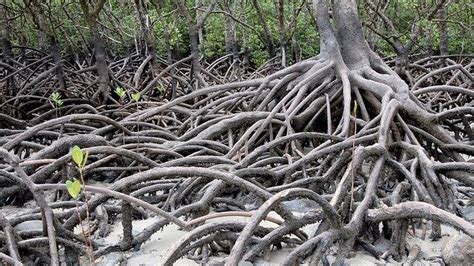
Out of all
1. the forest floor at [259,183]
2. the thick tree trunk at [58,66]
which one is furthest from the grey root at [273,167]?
the thick tree trunk at [58,66]

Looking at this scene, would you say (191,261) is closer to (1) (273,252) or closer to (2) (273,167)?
(1) (273,252)

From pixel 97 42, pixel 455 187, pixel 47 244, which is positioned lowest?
pixel 455 187

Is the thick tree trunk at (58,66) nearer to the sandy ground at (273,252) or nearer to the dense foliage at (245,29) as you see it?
the dense foliage at (245,29)

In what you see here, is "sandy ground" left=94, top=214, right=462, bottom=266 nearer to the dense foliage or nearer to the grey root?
the grey root

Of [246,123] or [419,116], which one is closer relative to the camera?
[419,116]

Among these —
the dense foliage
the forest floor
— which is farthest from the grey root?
the dense foliage

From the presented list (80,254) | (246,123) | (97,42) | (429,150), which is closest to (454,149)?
(429,150)

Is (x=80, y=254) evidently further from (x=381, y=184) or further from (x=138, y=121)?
(x=138, y=121)

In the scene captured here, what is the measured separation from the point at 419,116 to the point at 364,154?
104 cm

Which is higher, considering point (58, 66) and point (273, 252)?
point (58, 66)

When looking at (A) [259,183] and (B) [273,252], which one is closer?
(B) [273,252]

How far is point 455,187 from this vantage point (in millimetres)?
3088

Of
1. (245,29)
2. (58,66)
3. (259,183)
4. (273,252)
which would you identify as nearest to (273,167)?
(259,183)

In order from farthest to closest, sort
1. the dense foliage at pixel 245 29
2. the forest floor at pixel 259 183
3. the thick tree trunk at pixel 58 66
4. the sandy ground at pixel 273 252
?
the dense foliage at pixel 245 29 < the thick tree trunk at pixel 58 66 < the sandy ground at pixel 273 252 < the forest floor at pixel 259 183
